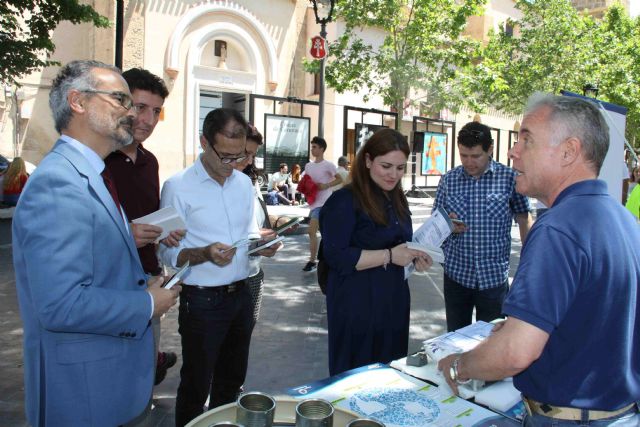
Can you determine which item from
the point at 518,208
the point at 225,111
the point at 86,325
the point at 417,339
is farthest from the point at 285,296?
the point at 86,325

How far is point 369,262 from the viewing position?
2598mm

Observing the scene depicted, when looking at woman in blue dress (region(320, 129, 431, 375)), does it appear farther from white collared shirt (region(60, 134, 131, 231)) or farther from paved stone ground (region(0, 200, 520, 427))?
white collared shirt (region(60, 134, 131, 231))

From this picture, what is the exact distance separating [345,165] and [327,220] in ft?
30.4

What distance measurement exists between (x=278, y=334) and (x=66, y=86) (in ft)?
12.8

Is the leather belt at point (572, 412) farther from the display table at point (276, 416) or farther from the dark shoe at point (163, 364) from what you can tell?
the dark shoe at point (163, 364)

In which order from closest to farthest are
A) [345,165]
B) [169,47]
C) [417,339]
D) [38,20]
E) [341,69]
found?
[417,339] < [38,20] < [345,165] < [341,69] < [169,47]

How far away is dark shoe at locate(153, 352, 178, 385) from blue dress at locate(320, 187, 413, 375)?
5.53ft

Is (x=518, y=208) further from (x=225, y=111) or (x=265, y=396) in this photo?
(x=265, y=396)

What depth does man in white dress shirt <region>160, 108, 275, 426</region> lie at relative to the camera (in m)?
2.68

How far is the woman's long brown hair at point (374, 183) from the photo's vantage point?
105 inches

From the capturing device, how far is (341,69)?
48.3 ft

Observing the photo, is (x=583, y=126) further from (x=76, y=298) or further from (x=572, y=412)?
(x=76, y=298)

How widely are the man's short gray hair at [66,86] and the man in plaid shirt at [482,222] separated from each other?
2.41 metres

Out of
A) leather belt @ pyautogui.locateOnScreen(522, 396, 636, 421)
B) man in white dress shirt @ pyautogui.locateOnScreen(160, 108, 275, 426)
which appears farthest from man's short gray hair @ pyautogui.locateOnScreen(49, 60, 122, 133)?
leather belt @ pyautogui.locateOnScreen(522, 396, 636, 421)
